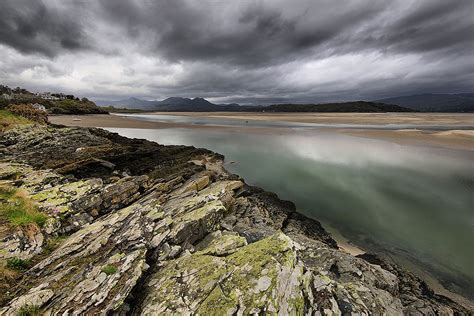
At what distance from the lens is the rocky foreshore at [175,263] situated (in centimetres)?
630

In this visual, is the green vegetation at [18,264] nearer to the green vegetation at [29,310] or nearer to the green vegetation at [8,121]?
the green vegetation at [29,310]

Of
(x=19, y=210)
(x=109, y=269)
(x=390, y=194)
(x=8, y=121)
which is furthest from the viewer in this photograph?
(x=8, y=121)

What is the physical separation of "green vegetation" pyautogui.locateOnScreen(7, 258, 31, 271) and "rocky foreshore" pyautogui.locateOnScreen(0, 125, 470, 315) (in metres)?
0.05

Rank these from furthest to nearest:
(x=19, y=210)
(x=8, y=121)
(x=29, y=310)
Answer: (x=8, y=121) → (x=19, y=210) → (x=29, y=310)

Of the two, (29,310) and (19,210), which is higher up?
(19,210)

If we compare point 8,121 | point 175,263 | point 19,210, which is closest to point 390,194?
point 175,263

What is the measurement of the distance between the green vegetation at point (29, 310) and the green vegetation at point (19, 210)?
5001 millimetres

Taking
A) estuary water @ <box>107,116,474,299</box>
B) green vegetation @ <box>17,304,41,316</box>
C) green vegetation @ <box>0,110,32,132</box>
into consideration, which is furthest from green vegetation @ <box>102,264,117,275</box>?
green vegetation @ <box>0,110,32,132</box>

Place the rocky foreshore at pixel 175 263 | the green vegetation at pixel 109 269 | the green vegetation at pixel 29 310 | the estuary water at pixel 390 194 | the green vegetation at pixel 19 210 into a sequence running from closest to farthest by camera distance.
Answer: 1. the green vegetation at pixel 29 310
2. the rocky foreshore at pixel 175 263
3. the green vegetation at pixel 109 269
4. the green vegetation at pixel 19 210
5. the estuary water at pixel 390 194

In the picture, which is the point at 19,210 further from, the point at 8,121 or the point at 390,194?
the point at 8,121

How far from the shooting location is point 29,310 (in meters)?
5.99

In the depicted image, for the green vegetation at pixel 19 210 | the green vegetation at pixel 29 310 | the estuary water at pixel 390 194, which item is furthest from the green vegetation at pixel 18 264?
the estuary water at pixel 390 194

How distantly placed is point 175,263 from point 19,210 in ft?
27.7

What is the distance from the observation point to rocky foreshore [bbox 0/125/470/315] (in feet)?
20.7
